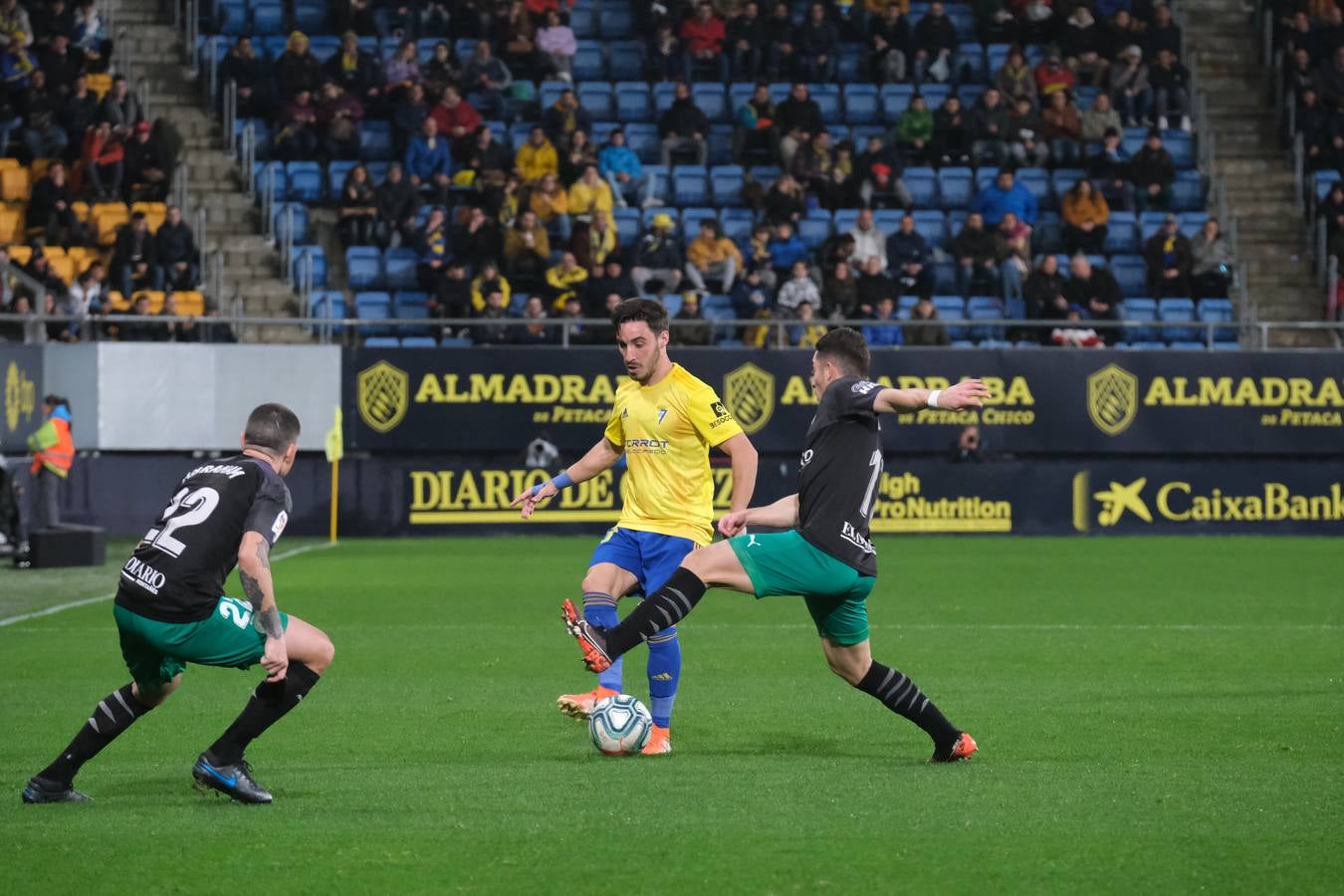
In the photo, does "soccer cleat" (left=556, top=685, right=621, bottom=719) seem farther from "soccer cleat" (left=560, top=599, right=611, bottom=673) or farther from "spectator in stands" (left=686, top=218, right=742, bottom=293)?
"spectator in stands" (left=686, top=218, right=742, bottom=293)

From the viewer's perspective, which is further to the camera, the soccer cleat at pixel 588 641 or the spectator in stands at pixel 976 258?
the spectator in stands at pixel 976 258

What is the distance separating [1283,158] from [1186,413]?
749cm

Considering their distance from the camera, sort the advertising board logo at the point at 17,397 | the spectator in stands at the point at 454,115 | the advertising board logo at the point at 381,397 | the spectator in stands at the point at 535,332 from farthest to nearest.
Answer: the spectator in stands at the point at 454,115
the spectator in stands at the point at 535,332
the advertising board logo at the point at 381,397
the advertising board logo at the point at 17,397

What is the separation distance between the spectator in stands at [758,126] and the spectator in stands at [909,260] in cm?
297

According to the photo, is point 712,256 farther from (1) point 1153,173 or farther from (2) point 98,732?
(2) point 98,732

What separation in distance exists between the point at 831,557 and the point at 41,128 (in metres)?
21.5

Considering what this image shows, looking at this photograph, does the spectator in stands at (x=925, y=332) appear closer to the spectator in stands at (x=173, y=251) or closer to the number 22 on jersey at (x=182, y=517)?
the spectator in stands at (x=173, y=251)

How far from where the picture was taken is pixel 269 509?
6.96 metres

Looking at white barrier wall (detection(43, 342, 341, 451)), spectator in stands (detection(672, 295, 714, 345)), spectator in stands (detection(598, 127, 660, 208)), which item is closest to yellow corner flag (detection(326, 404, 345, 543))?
white barrier wall (detection(43, 342, 341, 451))

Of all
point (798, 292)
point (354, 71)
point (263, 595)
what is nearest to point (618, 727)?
point (263, 595)

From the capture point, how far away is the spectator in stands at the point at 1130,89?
2925 centimetres

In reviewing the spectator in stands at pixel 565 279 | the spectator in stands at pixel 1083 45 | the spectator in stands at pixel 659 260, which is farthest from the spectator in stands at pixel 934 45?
the spectator in stands at pixel 565 279

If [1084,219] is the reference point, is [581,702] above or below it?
below

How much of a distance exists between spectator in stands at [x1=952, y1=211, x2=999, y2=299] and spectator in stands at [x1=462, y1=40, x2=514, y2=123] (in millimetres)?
→ 7209
